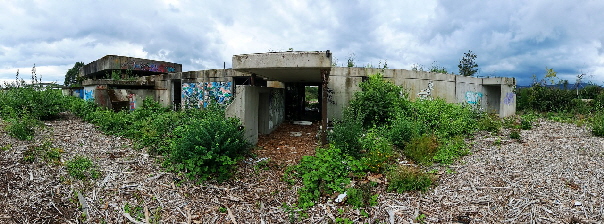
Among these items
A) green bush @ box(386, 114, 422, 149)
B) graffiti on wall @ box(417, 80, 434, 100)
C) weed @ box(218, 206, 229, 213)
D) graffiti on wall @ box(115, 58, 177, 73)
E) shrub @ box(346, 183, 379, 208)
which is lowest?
weed @ box(218, 206, 229, 213)

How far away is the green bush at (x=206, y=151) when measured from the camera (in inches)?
233

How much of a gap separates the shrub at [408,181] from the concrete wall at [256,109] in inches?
152

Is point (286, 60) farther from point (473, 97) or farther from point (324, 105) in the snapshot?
point (473, 97)

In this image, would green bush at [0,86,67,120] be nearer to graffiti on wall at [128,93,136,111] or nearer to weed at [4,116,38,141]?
weed at [4,116,38,141]

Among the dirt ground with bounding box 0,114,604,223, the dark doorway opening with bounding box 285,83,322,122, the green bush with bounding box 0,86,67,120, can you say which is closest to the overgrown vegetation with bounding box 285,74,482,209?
the dirt ground with bounding box 0,114,604,223

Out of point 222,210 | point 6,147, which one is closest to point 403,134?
point 222,210

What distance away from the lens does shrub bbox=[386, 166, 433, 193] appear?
552 centimetres

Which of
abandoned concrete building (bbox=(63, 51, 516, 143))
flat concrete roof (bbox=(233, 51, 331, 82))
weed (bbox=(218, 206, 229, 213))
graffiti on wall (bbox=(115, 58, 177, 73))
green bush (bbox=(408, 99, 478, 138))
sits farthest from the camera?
graffiti on wall (bbox=(115, 58, 177, 73))

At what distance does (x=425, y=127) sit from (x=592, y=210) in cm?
426

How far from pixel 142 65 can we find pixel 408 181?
1008 inches

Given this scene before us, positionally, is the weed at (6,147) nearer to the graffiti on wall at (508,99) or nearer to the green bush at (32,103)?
the green bush at (32,103)

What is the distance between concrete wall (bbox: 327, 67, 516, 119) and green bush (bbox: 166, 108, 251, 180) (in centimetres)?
658

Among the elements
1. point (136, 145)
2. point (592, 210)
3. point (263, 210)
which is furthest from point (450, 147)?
point (136, 145)

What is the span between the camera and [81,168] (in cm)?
595
